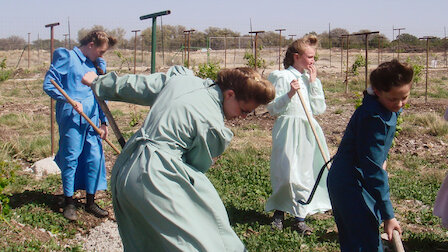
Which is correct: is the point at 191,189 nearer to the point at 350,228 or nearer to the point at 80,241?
the point at 350,228

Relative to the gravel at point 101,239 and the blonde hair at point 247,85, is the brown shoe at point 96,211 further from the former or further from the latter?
the blonde hair at point 247,85

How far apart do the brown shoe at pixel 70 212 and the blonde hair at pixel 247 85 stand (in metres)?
2.50

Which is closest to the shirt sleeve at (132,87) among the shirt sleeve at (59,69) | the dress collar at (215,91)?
the dress collar at (215,91)

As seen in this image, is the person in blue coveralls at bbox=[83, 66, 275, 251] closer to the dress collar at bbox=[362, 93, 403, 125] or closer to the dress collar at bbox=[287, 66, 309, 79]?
the dress collar at bbox=[362, 93, 403, 125]

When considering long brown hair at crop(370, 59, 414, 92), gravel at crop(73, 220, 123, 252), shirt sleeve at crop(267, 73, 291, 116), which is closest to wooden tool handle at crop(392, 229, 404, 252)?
long brown hair at crop(370, 59, 414, 92)

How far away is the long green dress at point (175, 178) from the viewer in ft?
7.47

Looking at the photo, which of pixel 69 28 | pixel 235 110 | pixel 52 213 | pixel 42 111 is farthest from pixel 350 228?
pixel 69 28

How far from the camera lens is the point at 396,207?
491cm

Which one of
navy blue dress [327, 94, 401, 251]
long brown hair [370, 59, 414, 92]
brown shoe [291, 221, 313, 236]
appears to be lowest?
brown shoe [291, 221, 313, 236]

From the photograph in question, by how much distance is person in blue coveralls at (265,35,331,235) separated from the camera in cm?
423

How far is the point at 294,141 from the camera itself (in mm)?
4277

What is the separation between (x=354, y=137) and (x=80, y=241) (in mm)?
2485

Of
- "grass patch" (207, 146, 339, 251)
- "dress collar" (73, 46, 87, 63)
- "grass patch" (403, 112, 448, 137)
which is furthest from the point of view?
"grass patch" (403, 112, 448, 137)

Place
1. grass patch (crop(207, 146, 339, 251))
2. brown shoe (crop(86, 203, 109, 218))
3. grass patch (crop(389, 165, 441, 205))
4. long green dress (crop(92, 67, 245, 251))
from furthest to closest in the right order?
1. grass patch (crop(389, 165, 441, 205))
2. brown shoe (crop(86, 203, 109, 218))
3. grass patch (crop(207, 146, 339, 251))
4. long green dress (crop(92, 67, 245, 251))
